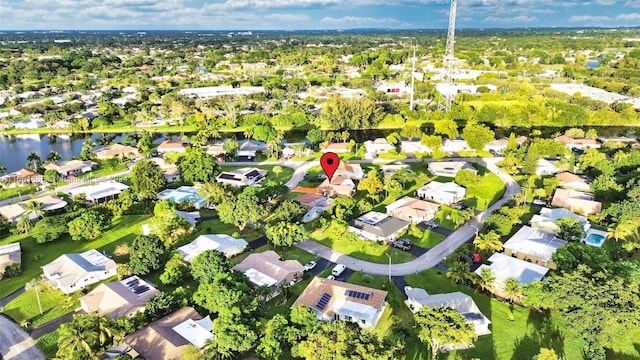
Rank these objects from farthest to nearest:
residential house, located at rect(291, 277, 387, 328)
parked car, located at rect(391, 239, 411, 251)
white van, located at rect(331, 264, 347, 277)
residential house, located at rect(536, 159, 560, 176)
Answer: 1. residential house, located at rect(536, 159, 560, 176)
2. parked car, located at rect(391, 239, 411, 251)
3. white van, located at rect(331, 264, 347, 277)
4. residential house, located at rect(291, 277, 387, 328)

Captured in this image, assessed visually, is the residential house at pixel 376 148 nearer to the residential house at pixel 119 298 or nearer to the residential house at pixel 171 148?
the residential house at pixel 171 148

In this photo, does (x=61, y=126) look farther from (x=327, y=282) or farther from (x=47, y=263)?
(x=327, y=282)

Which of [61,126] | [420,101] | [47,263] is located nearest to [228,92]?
[61,126]

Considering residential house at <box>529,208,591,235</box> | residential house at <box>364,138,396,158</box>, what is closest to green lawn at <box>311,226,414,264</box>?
residential house at <box>529,208,591,235</box>

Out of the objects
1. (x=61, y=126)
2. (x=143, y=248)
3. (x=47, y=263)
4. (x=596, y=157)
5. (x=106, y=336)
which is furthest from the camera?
(x=61, y=126)

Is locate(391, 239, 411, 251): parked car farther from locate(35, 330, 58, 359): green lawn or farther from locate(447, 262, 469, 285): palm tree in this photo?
locate(35, 330, 58, 359): green lawn
